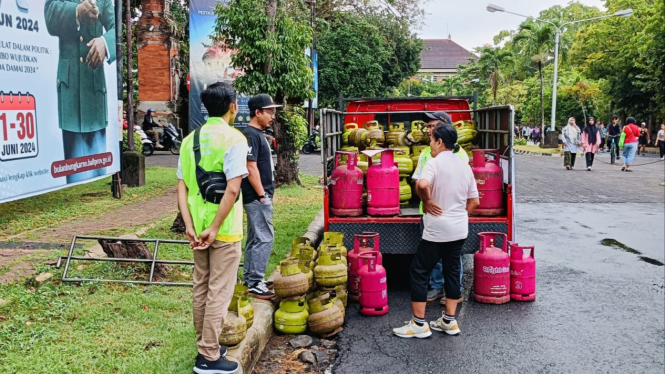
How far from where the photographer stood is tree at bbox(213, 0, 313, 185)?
1148 cm

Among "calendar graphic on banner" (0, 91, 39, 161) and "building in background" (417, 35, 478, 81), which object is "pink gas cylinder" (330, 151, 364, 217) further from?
"building in background" (417, 35, 478, 81)

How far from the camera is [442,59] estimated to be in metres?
122

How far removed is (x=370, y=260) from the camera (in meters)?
5.93


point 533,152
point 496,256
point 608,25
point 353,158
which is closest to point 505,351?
point 496,256

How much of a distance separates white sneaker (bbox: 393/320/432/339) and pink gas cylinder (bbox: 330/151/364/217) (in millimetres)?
1738

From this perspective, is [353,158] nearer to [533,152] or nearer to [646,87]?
[533,152]

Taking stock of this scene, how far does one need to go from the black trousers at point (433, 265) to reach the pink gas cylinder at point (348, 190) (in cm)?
153

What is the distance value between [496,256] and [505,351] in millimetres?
1345

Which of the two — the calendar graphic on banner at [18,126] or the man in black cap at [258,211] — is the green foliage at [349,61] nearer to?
the calendar graphic on banner at [18,126]

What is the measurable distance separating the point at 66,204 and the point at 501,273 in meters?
8.25

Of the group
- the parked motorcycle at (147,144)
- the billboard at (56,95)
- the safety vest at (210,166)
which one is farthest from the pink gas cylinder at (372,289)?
the parked motorcycle at (147,144)

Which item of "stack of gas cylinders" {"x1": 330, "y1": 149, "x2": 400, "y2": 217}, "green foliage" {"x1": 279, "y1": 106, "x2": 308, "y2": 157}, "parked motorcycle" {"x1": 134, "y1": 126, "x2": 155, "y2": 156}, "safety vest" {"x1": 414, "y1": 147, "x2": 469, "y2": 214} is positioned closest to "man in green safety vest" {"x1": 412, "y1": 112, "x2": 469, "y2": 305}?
"safety vest" {"x1": 414, "y1": 147, "x2": 469, "y2": 214}

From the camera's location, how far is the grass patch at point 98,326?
162 inches

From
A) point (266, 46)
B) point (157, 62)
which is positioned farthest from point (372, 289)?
point (157, 62)
